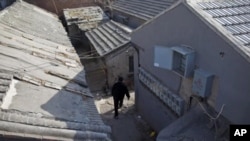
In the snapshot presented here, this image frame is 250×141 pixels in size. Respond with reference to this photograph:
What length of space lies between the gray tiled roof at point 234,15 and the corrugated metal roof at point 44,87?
442cm

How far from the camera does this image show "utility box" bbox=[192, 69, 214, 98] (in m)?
8.03

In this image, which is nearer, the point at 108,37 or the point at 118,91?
the point at 118,91

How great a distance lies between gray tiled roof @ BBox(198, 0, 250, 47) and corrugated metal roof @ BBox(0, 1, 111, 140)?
14.5 feet

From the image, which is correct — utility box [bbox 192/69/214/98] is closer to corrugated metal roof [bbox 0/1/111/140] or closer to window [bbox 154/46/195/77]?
window [bbox 154/46/195/77]

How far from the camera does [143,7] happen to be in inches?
841

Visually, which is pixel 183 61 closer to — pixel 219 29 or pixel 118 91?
pixel 219 29

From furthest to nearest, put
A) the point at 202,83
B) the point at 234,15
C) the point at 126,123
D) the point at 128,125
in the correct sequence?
1. the point at 126,123
2. the point at 128,125
3. the point at 234,15
4. the point at 202,83

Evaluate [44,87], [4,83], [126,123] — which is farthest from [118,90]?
[4,83]

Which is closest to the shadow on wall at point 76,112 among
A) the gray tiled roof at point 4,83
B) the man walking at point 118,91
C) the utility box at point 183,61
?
the gray tiled roof at point 4,83

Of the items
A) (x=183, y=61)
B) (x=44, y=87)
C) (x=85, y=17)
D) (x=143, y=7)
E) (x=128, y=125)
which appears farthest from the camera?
(x=85, y=17)

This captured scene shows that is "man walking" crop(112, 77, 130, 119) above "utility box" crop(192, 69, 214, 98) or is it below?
below

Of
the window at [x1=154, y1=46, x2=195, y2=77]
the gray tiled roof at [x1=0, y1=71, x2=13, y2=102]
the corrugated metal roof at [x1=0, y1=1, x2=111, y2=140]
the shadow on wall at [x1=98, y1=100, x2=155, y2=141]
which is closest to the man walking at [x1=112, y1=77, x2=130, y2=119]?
the shadow on wall at [x1=98, y1=100, x2=155, y2=141]

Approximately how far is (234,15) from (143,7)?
13355mm

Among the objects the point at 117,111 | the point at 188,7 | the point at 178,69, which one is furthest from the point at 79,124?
Answer: the point at 117,111
